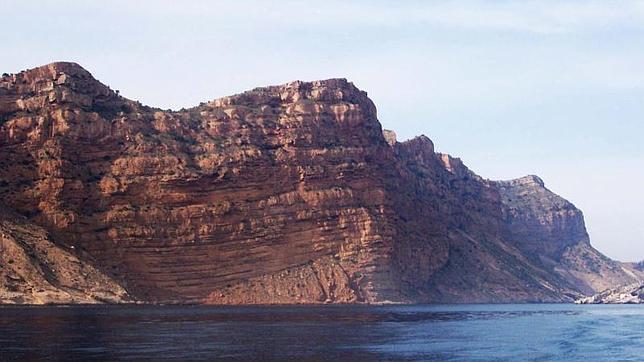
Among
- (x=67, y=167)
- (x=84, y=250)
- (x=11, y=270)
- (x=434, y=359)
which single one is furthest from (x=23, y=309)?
(x=434, y=359)

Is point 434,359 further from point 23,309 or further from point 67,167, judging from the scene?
point 67,167

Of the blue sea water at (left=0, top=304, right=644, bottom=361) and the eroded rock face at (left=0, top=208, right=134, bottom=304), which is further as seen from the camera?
the eroded rock face at (left=0, top=208, right=134, bottom=304)

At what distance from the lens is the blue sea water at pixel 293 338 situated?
3235 inches

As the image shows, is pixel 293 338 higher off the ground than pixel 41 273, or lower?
lower

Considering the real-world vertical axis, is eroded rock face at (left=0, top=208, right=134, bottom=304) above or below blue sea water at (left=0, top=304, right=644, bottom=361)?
above

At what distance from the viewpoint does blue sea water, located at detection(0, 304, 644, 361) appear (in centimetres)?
8218

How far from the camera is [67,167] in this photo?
196 metres

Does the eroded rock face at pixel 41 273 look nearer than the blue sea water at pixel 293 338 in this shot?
No

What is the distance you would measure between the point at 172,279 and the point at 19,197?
31.0 m

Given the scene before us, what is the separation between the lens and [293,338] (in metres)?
99.9

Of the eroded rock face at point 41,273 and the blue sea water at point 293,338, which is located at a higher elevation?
the eroded rock face at point 41,273

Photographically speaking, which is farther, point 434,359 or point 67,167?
point 67,167

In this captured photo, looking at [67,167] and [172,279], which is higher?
[67,167]

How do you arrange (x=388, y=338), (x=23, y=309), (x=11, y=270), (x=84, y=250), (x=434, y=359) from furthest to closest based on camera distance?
(x=84, y=250), (x=11, y=270), (x=23, y=309), (x=388, y=338), (x=434, y=359)
